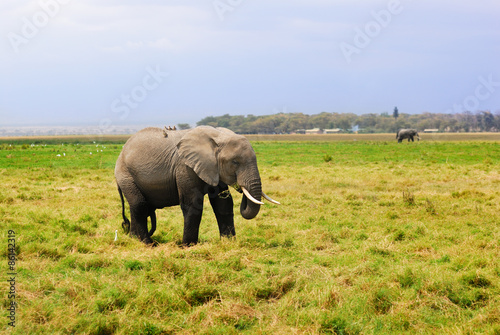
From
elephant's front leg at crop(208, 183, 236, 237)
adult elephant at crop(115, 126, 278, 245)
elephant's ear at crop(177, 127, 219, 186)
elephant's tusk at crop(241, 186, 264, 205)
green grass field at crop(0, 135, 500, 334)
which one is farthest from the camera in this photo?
elephant's front leg at crop(208, 183, 236, 237)

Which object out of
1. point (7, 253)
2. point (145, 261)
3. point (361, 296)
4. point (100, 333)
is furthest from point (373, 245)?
point (7, 253)

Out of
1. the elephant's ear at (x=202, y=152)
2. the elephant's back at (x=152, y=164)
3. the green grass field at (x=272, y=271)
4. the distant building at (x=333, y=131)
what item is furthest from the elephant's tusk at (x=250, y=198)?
the distant building at (x=333, y=131)

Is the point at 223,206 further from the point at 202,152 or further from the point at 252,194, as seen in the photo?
the point at 202,152

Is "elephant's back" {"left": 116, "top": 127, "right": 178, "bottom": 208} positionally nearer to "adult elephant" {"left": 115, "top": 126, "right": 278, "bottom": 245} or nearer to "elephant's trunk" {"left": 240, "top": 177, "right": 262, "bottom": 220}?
"adult elephant" {"left": 115, "top": 126, "right": 278, "bottom": 245}

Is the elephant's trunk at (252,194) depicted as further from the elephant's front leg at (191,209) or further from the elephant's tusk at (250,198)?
the elephant's front leg at (191,209)

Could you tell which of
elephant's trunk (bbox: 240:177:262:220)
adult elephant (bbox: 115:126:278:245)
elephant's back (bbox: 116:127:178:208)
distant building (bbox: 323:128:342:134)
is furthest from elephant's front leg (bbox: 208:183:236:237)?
distant building (bbox: 323:128:342:134)

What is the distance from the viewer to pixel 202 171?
8.52 meters

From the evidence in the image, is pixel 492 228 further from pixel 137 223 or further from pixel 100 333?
pixel 100 333

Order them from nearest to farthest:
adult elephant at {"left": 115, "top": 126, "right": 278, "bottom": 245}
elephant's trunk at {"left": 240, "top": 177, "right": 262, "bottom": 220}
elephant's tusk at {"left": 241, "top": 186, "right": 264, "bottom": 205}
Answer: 1. elephant's tusk at {"left": 241, "top": 186, "right": 264, "bottom": 205}
2. elephant's trunk at {"left": 240, "top": 177, "right": 262, "bottom": 220}
3. adult elephant at {"left": 115, "top": 126, "right": 278, "bottom": 245}

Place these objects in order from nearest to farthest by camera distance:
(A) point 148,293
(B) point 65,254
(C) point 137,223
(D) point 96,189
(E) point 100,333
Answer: (E) point 100,333 < (A) point 148,293 < (B) point 65,254 < (C) point 137,223 < (D) point 96,189

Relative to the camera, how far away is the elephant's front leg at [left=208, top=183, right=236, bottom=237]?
8922 millimetres

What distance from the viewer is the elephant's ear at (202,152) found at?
8.52m

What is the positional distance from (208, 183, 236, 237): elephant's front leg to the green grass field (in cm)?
37

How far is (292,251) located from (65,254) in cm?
396
